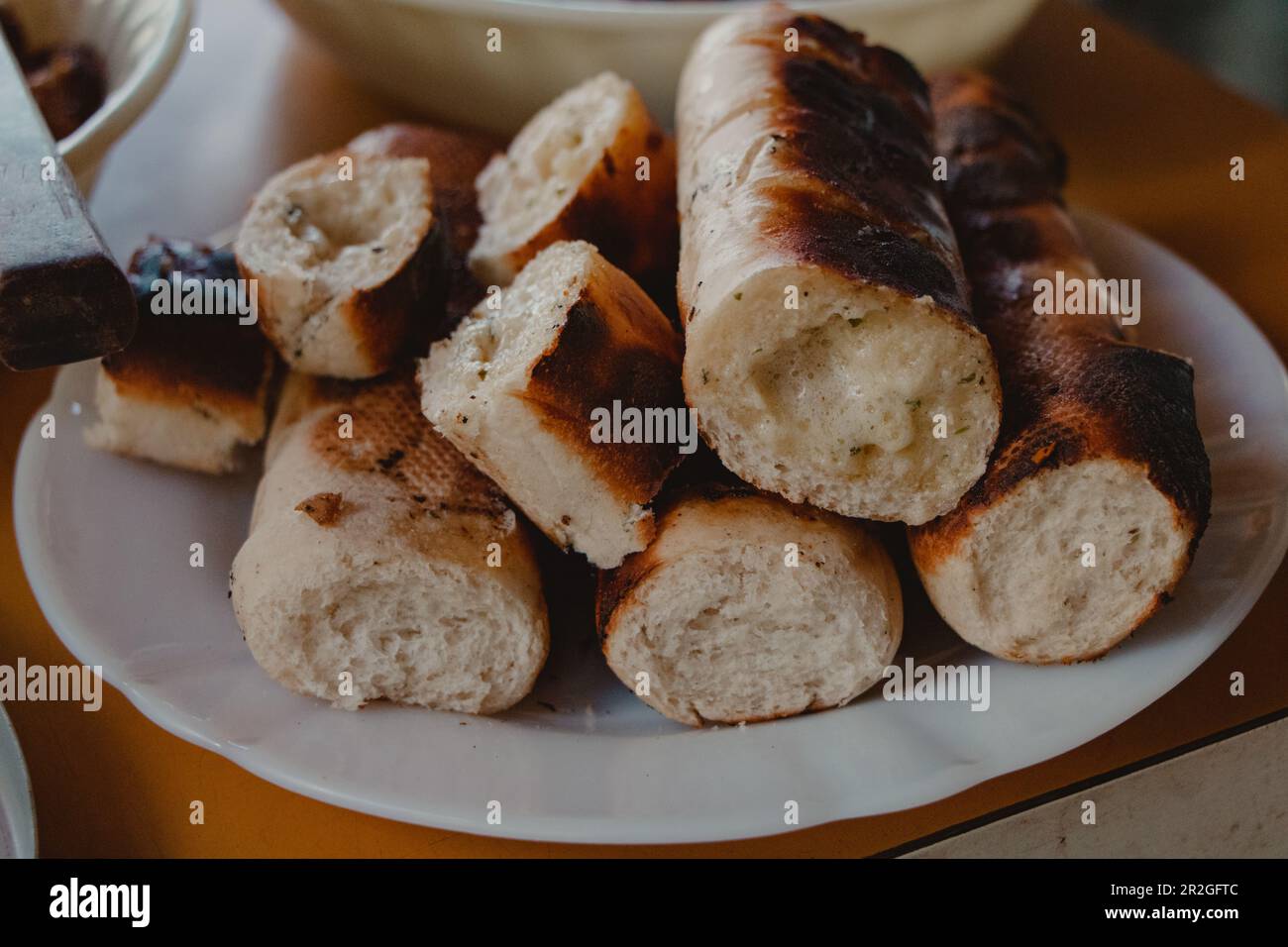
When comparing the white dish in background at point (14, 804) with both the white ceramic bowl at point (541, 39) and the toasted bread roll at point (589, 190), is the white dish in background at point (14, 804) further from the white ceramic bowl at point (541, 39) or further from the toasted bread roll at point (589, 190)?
the white ceramic bowl at point (541, 39)

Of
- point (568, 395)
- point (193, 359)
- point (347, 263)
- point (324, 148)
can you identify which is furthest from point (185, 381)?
point (324, 148)

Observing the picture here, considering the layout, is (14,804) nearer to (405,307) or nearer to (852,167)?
(405,307)

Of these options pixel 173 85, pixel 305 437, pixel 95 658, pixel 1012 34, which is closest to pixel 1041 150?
pixel 1012 34

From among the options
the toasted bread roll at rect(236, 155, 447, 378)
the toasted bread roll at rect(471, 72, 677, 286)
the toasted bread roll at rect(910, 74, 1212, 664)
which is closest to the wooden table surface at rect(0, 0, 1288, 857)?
the toasted bread roll at rect(910, 74, 1212, 664)

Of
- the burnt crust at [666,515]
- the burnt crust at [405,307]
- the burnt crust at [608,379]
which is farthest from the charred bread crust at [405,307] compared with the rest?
the burnt crust at [666,515]

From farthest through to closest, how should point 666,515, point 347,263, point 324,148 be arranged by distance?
point 324,148, point 347,263, point 666,515

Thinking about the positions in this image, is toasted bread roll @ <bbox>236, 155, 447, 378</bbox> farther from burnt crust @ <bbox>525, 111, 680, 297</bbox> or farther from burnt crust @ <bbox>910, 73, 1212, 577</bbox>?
burnt crust @ <bbox>910, 73, 1212, 577</bbox>

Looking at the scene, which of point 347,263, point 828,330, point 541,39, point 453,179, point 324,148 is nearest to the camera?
point 828,330
